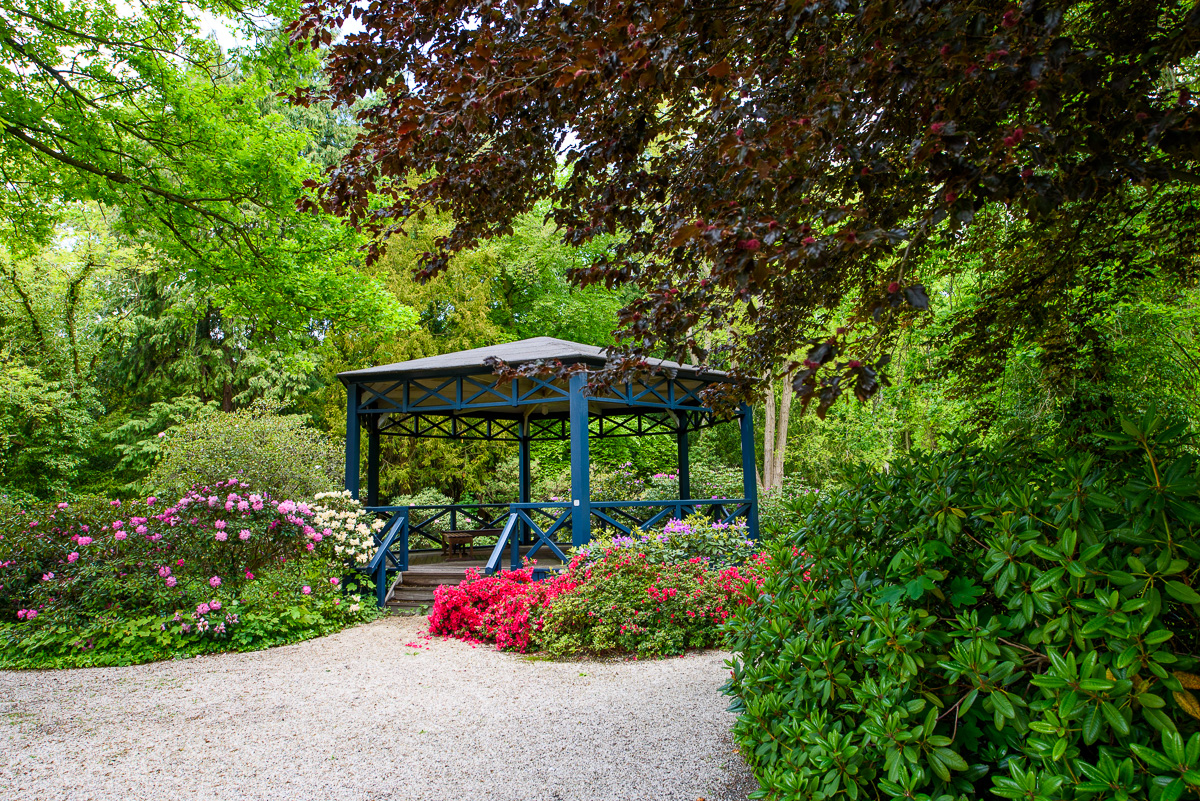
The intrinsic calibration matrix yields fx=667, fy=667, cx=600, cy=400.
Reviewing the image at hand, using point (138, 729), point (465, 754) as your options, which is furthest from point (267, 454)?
point (465, 754)

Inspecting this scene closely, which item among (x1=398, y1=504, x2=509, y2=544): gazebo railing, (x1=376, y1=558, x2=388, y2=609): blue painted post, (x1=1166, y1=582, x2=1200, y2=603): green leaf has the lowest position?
(x1=376, y1=558, x2=388, y2=609): blue painted post

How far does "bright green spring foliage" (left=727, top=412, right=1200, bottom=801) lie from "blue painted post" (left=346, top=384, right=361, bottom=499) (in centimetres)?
783

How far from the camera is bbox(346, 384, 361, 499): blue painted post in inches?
369

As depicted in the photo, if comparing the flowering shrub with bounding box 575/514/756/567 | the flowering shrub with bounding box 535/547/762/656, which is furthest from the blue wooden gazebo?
the flowering shrub with bounding box 535/547/762/656

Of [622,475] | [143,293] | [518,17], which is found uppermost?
[143,293]

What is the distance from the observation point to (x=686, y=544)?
719cm

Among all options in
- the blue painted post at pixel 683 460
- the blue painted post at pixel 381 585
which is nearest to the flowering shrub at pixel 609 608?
the blue painted post at pixel 381 585

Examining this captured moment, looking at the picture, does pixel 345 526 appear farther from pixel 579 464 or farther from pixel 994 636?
pixel 994 636

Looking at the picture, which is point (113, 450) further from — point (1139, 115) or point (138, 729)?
point (1139, 115)

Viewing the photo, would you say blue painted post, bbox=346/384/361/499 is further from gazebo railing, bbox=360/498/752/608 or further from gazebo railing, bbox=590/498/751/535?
gazebo railing, bbox=590/498/751/535

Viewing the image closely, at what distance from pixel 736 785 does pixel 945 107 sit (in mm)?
2838

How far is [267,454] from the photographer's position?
9.25 meters

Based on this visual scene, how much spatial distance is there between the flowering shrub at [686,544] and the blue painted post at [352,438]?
3900 millimetres

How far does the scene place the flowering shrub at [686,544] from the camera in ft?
22.4
